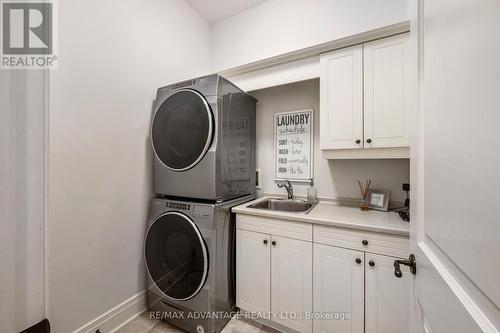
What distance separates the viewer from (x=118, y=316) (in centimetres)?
150

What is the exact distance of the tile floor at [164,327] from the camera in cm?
150

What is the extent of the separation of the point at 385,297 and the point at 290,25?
2.22m

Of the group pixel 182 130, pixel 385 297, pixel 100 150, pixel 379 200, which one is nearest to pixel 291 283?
pixel 385 297

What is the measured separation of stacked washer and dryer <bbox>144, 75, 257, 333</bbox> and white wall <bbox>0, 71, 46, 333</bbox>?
0.70 m

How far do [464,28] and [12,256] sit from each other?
1.64 metres

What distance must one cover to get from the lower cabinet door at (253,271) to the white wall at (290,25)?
1668 mm

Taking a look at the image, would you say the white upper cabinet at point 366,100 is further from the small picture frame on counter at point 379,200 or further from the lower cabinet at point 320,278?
the lower cabinet at point 320,278

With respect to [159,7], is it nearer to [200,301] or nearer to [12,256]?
[12,256]

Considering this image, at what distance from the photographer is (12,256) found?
859 mm

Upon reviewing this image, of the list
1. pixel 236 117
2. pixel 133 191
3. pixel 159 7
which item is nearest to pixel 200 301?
pixel 133 191

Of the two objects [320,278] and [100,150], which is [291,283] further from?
[100,150]

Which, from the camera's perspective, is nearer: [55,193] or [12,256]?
[12,256]

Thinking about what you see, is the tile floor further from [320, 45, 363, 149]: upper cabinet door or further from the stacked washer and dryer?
[320, 45, 363, 149]: upper cabinet door

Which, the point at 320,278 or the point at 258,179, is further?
the point at 258,179
